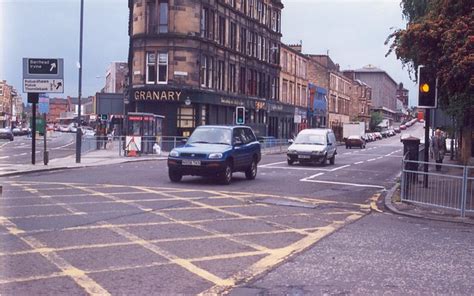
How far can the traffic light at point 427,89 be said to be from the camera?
50.4 feet

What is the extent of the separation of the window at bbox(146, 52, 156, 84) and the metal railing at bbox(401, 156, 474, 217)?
3149 cm

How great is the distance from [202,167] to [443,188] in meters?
6.66

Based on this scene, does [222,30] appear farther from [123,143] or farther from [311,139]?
[311,139]

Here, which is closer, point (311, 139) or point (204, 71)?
point (311, 139)

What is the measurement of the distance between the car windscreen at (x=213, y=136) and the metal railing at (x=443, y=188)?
5695 mm

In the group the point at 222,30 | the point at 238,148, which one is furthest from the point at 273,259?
the point at 222,30

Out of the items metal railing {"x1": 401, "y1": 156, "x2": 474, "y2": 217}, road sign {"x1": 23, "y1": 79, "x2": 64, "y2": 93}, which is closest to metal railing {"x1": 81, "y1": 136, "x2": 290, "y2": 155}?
road sign {"x1": 23, "y1": 79, "x2": 64, "y2": 93}

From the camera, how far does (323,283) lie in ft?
22.1

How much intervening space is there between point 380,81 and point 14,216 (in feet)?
513

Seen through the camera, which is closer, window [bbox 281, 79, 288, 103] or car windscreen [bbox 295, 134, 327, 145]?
car windscreen [bbox 295, 134, 327, 145]

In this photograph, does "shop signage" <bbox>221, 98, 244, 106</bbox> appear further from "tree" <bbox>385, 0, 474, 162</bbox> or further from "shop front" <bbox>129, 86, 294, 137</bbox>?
"tree" <bbox>385, 0, 474, 162</bbox>

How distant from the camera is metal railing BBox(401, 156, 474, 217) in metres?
12.5

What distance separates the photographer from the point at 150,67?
146 feet

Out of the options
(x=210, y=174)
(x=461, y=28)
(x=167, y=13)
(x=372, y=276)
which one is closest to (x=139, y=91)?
(x=167, y=13)
